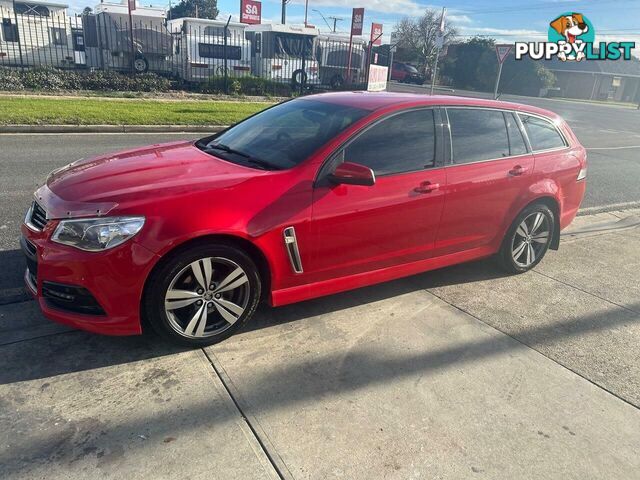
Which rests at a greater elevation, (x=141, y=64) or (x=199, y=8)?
(x=199, y=8)

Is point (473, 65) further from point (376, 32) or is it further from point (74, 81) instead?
point (74, 81)

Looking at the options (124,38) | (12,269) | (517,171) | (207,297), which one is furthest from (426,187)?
(124,38)

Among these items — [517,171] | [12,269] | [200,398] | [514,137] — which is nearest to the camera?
[200,398]

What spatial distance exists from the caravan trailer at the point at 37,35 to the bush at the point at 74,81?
11.5 feet

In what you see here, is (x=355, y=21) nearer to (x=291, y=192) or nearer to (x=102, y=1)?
(x=102, y=1)

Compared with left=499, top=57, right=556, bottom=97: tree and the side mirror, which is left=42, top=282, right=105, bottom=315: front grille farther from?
left=499, top=57, right=556, bottom=97: tree

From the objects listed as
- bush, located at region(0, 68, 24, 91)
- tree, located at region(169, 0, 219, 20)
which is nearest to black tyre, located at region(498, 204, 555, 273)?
bush, located at region(0, 68, 24, 91)

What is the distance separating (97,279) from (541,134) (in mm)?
4136

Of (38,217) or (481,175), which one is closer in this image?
(38,217)

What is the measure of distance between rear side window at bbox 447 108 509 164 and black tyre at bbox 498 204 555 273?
0.66 meters

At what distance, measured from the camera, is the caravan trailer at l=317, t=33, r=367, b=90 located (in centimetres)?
2305

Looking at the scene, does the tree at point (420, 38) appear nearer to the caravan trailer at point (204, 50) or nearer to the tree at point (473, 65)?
the tree at point (473, 65)

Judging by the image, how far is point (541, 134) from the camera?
16.0 feet

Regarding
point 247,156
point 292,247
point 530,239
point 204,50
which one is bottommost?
point 530,239
